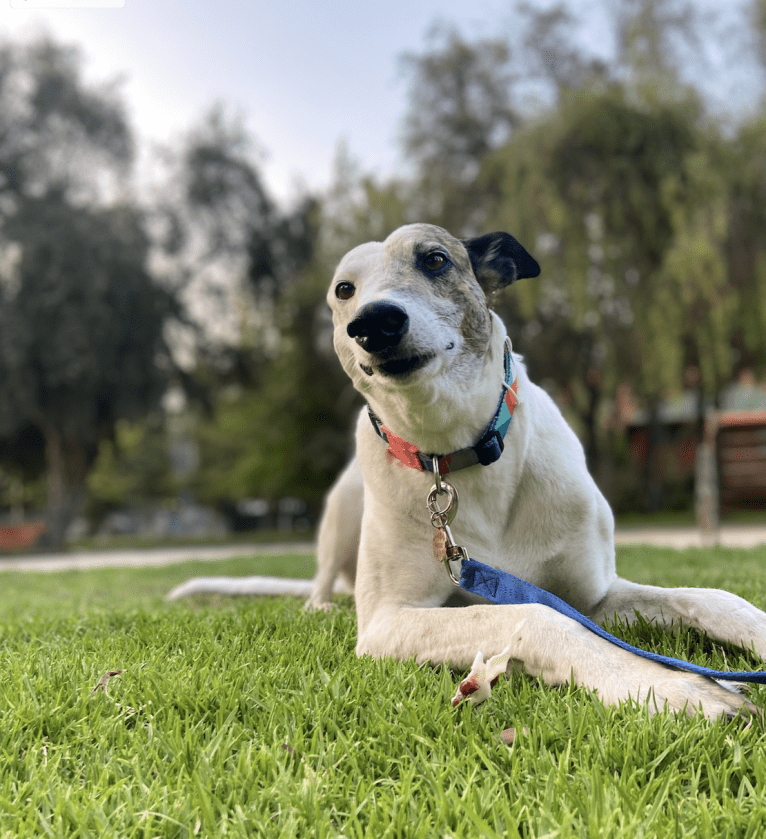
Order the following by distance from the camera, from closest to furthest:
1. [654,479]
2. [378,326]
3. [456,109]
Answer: [378,326], [456,109], [654,479]

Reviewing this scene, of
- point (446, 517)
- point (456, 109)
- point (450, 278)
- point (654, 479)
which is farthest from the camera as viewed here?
point (654, 479)

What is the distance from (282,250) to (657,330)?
15.5 m

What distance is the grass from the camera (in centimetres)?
128

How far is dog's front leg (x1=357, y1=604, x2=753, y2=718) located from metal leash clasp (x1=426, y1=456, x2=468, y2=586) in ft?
0.60

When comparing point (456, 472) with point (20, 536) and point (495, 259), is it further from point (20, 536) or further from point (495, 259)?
point (20, 536)

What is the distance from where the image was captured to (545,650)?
1.82 meters

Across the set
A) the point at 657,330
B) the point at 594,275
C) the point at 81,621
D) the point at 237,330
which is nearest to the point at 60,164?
the point at 237,330

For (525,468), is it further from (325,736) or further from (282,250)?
(282,250)

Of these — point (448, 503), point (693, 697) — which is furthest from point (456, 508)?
point (693, 697)

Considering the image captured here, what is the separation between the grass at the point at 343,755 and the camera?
128 centimetres

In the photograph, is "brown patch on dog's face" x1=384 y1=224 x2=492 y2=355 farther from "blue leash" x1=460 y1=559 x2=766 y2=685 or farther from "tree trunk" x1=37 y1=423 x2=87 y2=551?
"tree trunk" x1=37 y1=423 x2=87 y2=551

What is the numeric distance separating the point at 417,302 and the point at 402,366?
239 mm

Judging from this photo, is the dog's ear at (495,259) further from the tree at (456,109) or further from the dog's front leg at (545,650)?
the tree at (456,109)

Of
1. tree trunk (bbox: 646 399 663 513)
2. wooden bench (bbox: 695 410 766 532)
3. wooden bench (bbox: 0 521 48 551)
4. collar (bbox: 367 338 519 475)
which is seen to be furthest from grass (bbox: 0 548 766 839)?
wooden bench (bbox: 0 521 48 551)
